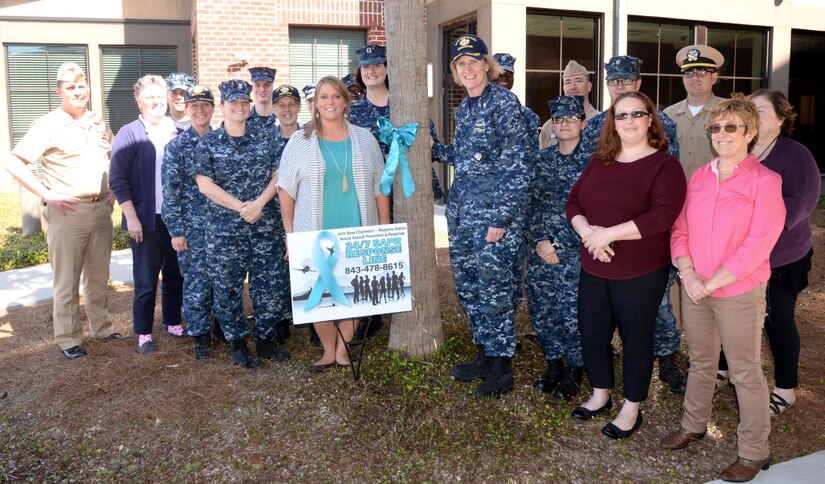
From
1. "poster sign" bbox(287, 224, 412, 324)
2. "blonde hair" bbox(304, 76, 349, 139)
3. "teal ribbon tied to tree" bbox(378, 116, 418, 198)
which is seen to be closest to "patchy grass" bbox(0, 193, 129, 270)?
"blonde hair" bbox(304, 76, 349, 139)

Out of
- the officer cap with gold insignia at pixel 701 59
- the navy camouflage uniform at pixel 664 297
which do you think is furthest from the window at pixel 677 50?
the navy camouflage uniform at pixel 664 297

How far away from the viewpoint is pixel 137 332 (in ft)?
17.4

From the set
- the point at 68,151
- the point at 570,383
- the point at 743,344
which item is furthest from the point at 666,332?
the point at 68,151

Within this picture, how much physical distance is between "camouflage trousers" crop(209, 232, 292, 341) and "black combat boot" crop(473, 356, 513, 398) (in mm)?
1615

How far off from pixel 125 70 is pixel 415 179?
12117mm

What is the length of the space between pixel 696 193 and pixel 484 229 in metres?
1.20

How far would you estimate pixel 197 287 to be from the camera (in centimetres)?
500

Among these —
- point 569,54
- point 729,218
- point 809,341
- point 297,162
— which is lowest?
point 809,341

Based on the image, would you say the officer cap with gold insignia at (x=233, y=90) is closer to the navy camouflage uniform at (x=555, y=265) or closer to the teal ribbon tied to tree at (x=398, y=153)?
the teal ribbon tied to tree at (x=398, y=153)

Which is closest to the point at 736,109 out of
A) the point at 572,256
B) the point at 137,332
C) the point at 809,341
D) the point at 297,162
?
the point at 572,256

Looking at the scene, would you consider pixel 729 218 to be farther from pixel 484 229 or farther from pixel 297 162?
pixel 297 162

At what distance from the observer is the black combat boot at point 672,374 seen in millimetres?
4363

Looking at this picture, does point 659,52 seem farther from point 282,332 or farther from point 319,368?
point 319,368

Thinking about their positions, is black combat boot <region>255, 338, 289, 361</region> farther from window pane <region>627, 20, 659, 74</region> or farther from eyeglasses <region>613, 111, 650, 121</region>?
window pane <region>627, 20, 659, 74</region>
